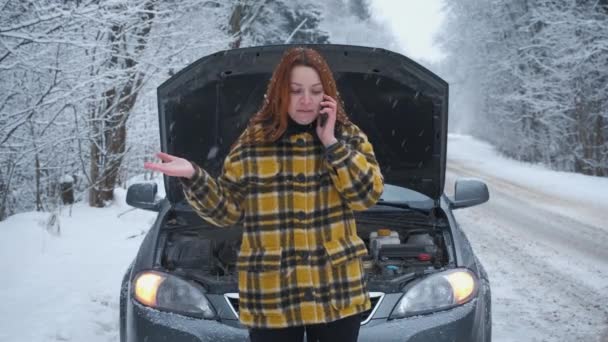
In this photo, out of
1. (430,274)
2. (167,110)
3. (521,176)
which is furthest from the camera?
(521,176)

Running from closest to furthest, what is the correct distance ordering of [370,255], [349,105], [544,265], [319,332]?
[319,332] → [370,255] → [349,105] → [544,265]

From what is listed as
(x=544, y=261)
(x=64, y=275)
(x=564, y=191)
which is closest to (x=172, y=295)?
(x=64, y=275)

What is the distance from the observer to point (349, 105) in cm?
418

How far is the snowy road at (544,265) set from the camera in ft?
14.5

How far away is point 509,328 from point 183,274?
263 centimetres

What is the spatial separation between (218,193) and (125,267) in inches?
171

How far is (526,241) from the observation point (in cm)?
782

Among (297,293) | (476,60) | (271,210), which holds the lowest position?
(297,293)

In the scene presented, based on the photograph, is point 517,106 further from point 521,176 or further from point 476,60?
point 521,176

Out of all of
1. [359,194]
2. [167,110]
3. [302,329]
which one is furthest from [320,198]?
[167,110]

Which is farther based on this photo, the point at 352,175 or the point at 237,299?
the point at 237,299

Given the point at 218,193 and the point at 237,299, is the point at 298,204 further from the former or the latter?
the point at 237,299

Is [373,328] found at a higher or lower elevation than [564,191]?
higher

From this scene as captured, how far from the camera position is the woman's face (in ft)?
6.42
